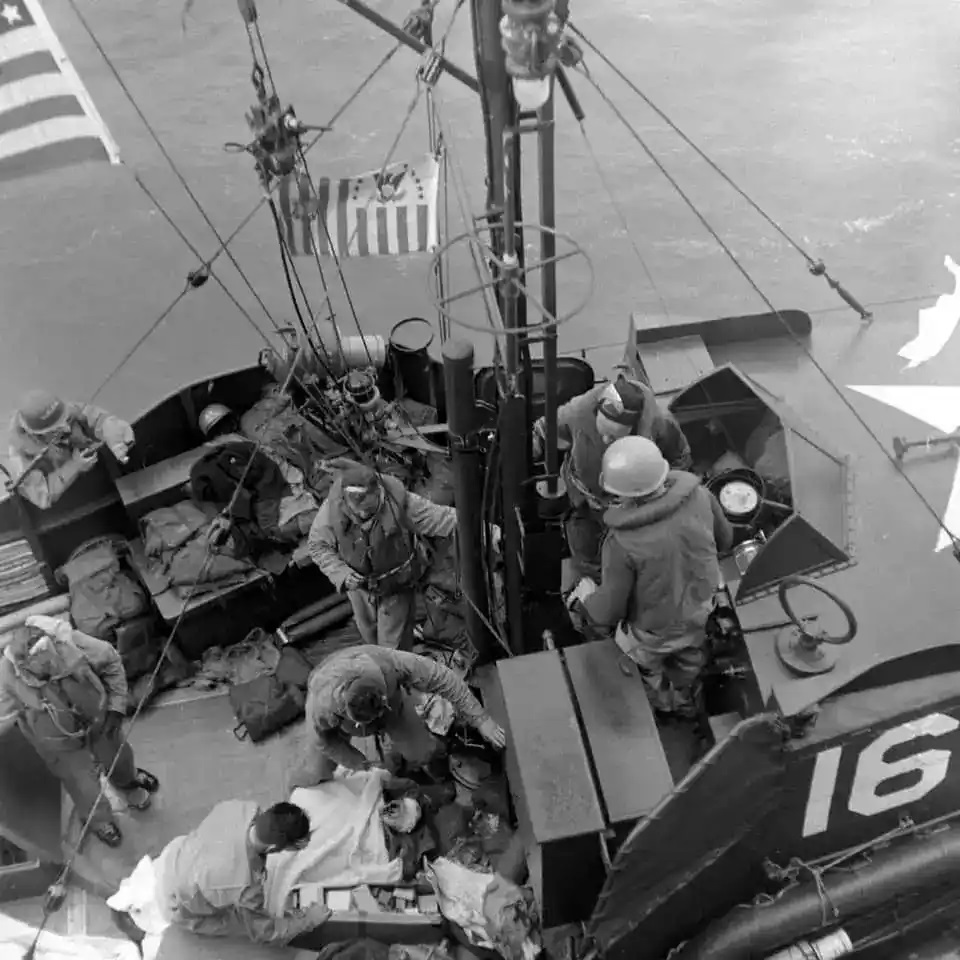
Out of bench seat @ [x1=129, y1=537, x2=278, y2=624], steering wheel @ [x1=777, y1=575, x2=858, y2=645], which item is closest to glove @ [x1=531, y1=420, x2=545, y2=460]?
steering wheel @ [x1=777, y1=575, x2=858, y2=645]

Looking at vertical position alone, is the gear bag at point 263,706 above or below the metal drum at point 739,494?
below

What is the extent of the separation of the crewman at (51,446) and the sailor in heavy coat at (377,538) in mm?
1794

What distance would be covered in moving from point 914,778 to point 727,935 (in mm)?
1012

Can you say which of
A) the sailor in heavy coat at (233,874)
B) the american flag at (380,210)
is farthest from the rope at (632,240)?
the sailor in heavy coat at (233,874)

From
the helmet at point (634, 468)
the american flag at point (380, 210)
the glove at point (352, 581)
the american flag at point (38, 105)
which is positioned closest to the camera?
the helmet at point (634, 468)

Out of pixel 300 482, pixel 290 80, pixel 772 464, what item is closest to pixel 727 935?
pixel 772 464

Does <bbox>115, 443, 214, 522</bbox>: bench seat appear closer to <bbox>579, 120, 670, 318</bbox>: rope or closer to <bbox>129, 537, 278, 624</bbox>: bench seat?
<bbox>129, 537, 278, 624</bbox>: bench seat

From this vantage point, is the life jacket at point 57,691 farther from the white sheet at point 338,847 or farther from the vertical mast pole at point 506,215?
the vertical mast pole at point 506,215

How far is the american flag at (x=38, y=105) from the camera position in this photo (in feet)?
20.1

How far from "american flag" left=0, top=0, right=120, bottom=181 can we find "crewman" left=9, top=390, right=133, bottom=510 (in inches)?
59.1

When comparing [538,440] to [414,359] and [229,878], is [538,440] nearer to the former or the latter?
[414,359]

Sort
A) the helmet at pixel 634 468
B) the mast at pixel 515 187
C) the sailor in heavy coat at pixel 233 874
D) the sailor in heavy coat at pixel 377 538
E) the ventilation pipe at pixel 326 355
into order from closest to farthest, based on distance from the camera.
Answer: the mast at pixel 515 187 → the helmet at pixel 634 468 → the sailor in heavy coat at pixel 233 874 → the sailor in heavy coat at pixel 377 538 → the ventilation pipe at pixel 326 355

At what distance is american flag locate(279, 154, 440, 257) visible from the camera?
641cm

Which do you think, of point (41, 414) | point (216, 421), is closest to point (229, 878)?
point (41, 414)
